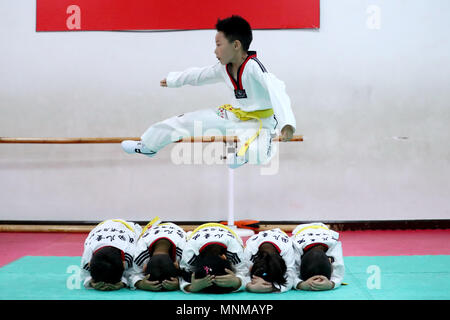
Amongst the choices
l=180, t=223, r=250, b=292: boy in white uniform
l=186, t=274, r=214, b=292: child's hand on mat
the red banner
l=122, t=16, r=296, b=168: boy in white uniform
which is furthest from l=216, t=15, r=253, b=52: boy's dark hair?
the red banner

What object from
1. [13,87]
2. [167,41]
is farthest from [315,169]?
[13,87]

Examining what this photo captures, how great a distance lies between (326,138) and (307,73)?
0.75m

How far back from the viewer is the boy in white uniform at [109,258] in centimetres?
260

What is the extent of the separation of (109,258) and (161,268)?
1.00 ft

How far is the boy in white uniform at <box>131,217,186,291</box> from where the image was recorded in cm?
264

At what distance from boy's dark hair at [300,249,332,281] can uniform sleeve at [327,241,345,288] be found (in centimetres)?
8

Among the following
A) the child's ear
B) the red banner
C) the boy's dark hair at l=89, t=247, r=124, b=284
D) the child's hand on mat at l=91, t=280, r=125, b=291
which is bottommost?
the child's hand on mat at l=91, t=280, r=125, b=291

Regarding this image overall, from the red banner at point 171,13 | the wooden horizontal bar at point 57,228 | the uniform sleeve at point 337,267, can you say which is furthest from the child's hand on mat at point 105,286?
the red banner at point 171,13

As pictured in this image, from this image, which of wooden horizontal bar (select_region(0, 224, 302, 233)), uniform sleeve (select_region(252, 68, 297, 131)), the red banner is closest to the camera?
uniform sleeve (select_region(252, 68, 297, 131))

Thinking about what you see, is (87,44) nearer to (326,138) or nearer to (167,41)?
(167,41)

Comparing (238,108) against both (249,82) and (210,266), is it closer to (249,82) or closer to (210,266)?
(249,82)

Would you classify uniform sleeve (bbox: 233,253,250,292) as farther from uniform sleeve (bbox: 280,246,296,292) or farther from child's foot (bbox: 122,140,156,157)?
child's foot (bbox: 122,140,156,157)

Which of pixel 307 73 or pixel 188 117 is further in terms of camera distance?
pixel 307 73

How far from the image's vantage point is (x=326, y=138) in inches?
197
